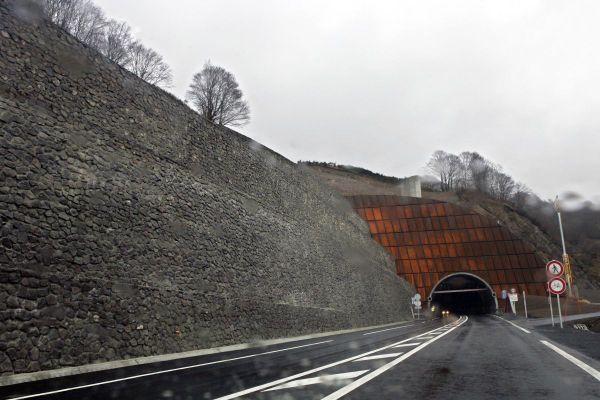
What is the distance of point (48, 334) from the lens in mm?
12109

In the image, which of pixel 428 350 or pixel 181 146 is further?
pixel 181 146

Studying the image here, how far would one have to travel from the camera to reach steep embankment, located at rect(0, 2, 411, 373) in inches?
492

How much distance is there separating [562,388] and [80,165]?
13.9 m

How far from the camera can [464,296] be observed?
267ft

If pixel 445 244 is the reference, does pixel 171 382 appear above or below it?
below

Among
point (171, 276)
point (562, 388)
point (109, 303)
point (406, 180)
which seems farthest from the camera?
point (406, 180)

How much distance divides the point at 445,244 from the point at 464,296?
19413 millimetres

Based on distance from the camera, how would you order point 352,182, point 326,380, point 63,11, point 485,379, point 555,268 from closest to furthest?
point 485,379
point 326,380
point 555,268
point 63,11
point 352,182

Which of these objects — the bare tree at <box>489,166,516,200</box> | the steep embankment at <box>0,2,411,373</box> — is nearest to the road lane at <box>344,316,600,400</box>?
the steep embankment at <box>0,2,411,373</box>

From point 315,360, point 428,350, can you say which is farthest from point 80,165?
point 428,350

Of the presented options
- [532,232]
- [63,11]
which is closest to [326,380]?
[63,11]

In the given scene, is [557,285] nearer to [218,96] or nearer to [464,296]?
[218,96]

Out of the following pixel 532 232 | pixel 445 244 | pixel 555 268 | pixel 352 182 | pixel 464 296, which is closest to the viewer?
pixel 555 268

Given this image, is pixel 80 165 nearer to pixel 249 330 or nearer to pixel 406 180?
pixel 249 330
